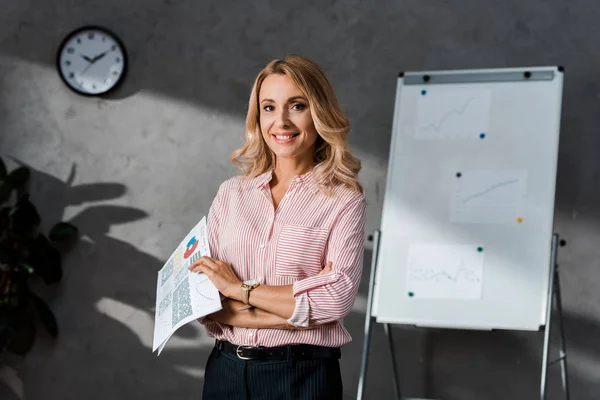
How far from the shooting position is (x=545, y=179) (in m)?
3.34

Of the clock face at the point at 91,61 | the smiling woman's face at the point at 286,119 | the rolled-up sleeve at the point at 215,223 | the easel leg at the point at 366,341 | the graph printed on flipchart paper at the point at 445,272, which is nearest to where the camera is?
the smiling woman's face at the point at 286,119

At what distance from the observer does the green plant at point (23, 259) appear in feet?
13.7

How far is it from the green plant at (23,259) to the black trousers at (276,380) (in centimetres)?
259

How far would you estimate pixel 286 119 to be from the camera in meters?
1.88

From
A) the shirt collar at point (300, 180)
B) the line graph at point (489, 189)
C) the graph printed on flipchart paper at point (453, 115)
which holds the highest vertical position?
the graph printed on flipchart paper at point (453, 115)

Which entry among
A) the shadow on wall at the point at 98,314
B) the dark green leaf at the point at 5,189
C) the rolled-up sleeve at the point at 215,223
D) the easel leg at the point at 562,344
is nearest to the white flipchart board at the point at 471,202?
the easel leg at the point at 562,344

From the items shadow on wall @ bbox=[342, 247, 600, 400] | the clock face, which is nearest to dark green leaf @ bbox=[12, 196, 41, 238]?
the clock face

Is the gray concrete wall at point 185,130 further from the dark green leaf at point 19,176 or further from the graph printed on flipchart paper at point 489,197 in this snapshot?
the graph printed on flipchart paper at point 489,197

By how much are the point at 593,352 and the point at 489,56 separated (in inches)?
55.4

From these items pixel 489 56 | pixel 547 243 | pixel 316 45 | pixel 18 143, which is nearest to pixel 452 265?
pixel 547 243

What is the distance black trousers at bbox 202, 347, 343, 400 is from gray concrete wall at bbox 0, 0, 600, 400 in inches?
86.0

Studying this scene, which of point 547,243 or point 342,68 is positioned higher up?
point 342,68

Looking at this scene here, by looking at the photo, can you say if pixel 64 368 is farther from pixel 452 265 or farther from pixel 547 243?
pixel 547 243

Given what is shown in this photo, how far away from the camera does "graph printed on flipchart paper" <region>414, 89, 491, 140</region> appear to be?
3486mm
